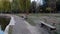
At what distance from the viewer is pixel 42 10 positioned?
44.9 meters

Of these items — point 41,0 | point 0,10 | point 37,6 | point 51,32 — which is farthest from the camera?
point 41,0

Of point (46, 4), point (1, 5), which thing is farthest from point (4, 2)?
point (46, 4)

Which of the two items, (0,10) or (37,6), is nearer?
(0,10)

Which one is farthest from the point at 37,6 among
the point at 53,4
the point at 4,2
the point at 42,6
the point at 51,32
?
the point at 51,32

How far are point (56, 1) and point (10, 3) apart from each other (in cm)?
1253

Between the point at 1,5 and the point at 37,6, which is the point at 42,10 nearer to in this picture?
the point at 37,6

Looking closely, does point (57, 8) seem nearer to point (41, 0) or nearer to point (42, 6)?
point (42, 6)

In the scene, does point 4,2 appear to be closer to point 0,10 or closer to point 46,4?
point 0,10

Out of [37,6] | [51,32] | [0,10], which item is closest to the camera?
[51,32]

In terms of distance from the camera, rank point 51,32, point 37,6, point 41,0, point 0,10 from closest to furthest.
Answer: point 51,32 → point 0,10 → point 37,6 → point 41,0

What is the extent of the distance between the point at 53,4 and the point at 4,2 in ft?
42.5

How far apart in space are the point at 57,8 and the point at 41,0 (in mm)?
8580

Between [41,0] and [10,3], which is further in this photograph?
[41,0]

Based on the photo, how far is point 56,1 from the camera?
46.4 metres
